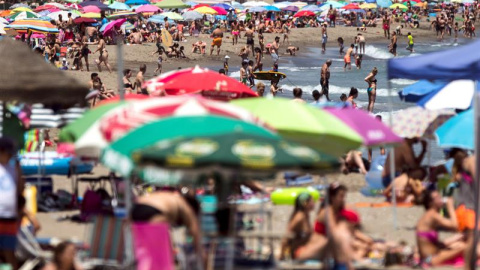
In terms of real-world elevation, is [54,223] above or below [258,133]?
below

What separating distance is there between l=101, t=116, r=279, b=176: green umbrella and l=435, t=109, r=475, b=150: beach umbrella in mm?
3514

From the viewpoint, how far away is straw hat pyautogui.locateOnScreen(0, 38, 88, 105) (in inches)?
388

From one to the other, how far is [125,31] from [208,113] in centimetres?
3479

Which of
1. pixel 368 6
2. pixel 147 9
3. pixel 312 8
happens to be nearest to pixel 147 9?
pixel 147 9

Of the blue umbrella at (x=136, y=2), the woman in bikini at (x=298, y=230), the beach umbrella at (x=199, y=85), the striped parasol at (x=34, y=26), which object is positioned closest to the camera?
the woman in bikini at (x=298, y=230)

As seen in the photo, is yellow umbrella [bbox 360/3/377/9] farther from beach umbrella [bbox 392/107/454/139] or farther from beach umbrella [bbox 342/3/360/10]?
beach umbrella [bbox 392/107/454/139]

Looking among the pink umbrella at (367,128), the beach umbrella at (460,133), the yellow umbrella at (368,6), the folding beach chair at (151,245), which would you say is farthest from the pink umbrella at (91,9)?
the folding beach chair at (151,245)

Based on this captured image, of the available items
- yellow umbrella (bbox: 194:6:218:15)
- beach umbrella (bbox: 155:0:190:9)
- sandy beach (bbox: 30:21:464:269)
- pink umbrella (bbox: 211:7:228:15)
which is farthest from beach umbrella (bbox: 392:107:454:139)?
pink umbrella (bbox: 211:7:228:15)

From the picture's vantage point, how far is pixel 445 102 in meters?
13.4

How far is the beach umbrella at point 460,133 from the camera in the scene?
33.7 feet

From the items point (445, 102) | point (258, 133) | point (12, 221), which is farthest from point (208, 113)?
point (445, 102)

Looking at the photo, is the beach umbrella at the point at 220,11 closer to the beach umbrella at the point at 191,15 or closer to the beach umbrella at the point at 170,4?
the beach umbrella at the point at 191,15

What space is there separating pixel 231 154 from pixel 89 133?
1854 millimetres

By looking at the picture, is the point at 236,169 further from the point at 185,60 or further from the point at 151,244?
the point at 185,60
